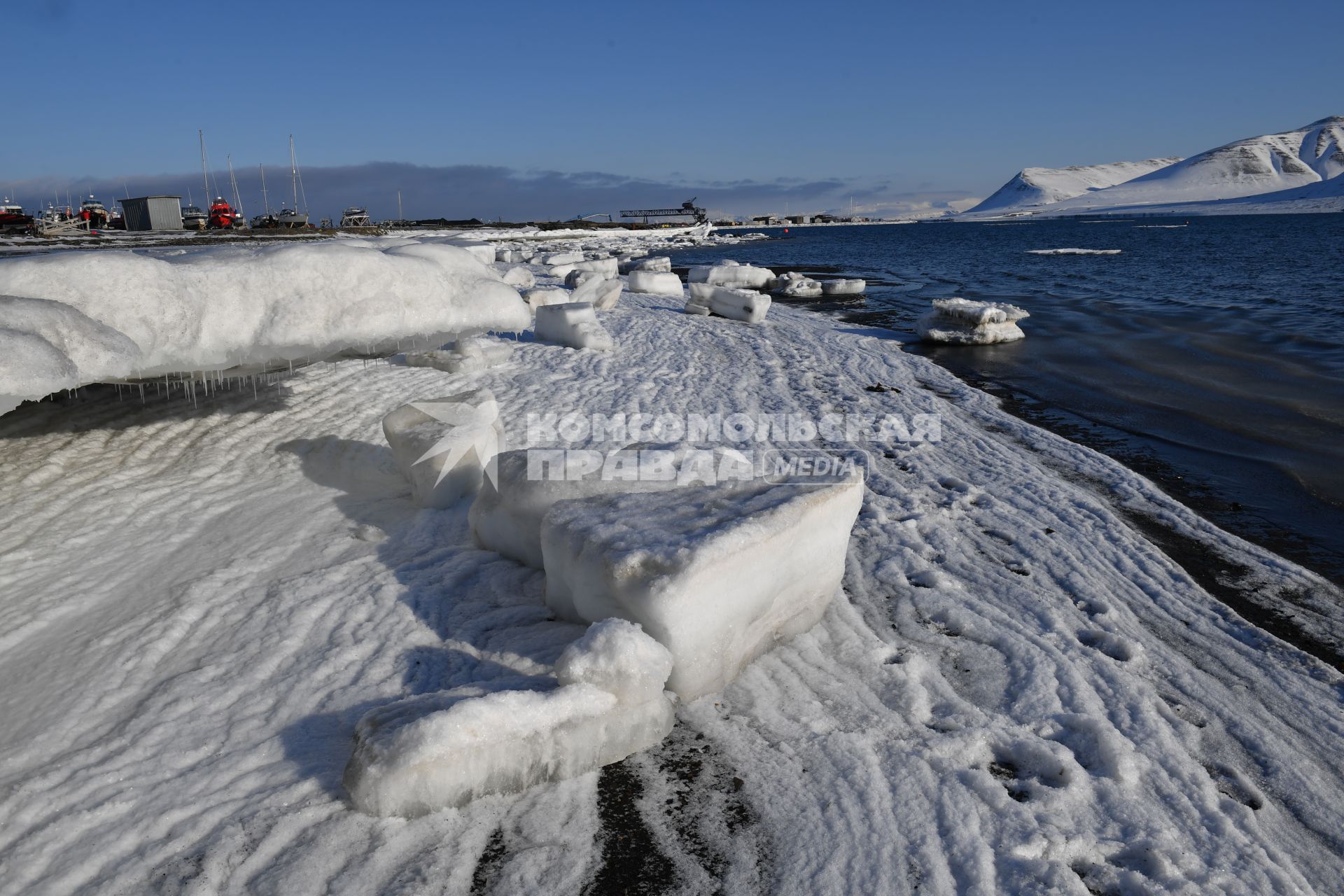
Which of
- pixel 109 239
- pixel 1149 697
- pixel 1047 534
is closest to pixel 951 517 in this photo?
pixel 1047 534

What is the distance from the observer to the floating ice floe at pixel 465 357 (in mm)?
Result: 9984

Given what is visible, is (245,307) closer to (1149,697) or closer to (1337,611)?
(1149,697)

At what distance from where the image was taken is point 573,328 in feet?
39.3

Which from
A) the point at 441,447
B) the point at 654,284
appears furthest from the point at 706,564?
the point at 654,284

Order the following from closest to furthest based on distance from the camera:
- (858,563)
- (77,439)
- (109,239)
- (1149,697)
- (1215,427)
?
(1149,697) < (858,563) < (77,439) < (1215,427) < (109,239)

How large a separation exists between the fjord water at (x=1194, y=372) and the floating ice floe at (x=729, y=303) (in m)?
3.08

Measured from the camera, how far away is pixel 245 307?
230 inches

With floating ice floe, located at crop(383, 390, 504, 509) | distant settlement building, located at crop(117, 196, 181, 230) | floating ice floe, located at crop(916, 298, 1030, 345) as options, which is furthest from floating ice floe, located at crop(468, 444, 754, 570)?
distant settlement building, located at crop(117, 196, 181, 230)

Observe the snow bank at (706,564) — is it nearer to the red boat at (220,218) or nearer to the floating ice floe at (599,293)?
the floating ice floe at (599,293)

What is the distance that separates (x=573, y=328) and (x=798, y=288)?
12754mm

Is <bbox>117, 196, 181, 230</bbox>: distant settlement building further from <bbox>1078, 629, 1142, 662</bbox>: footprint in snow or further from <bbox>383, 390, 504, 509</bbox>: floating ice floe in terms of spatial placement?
<bbox>1078, 629, 1142, 662</bbox>: footprint in snow

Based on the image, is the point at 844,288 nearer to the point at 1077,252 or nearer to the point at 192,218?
the point at 1077,252

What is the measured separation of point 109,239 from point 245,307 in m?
37.9

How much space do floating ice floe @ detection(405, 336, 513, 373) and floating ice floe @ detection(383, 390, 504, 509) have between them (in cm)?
389
